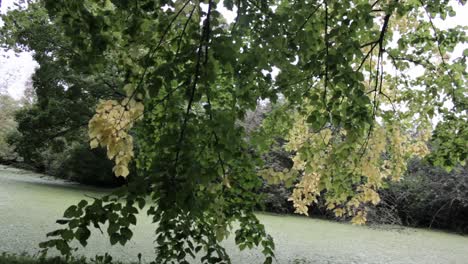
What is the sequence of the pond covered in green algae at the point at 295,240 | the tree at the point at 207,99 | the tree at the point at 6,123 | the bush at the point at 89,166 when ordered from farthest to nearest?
the tree at the point at 6,123
the bush at the point at 89,166
the pond covered in green algae at the point at 295,240
the tree at the point at 207,99

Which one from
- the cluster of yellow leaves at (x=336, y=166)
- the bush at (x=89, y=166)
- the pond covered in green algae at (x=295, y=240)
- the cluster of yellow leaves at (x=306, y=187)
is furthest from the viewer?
the bush at (x=89, y=166)

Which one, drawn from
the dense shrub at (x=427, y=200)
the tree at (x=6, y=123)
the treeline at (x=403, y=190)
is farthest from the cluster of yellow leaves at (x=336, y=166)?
the tree at (x=6, y=123)

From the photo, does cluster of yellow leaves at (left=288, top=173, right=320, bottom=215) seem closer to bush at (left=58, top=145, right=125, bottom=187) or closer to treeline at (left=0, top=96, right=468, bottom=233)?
treeline at (left=0, top=96, right=468, bottom=233)

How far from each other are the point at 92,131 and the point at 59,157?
1255 centimetres

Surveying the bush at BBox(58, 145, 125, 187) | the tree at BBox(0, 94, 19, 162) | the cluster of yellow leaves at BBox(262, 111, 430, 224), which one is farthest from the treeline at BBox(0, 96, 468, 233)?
the cluster of yellow leaves at BBox(262, 111, 430, 224)

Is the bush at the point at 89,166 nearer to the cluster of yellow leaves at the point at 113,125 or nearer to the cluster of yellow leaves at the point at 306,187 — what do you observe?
the cluster of yellow leaves at the point at 306,187

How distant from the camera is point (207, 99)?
1341 mm

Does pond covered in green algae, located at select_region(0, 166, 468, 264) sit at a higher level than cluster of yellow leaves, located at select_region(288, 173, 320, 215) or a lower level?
lower

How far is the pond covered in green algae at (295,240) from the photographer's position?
451 centimetres

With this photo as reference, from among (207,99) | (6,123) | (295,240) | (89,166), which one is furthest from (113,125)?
(6,123)

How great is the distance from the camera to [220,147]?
1.22 m

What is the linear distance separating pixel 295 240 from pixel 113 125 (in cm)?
557

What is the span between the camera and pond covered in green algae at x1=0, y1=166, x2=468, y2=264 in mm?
4514

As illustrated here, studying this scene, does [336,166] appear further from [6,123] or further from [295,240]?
[6,123]
